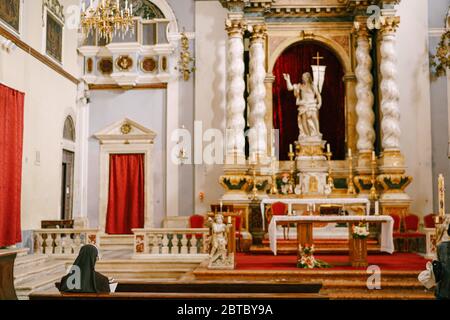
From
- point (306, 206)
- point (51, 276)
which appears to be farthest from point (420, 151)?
point (51, 276)

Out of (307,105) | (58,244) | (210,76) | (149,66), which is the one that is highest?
(149,66)

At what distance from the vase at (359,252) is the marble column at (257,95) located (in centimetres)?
453

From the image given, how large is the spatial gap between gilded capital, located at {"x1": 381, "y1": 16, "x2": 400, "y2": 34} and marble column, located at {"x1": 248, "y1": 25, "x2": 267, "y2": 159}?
2.87 m

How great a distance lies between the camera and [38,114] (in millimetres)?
12734

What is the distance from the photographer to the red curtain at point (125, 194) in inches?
583

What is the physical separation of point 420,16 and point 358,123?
3.28m

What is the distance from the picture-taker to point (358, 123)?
1375 centimetres

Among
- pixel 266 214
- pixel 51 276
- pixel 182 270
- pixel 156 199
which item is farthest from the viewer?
pixel 156 199

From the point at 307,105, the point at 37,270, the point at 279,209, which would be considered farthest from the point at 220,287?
the point at 307,105

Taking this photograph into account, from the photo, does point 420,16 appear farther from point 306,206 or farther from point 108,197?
point 108,197

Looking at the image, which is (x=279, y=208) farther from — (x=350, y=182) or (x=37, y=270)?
(x=37, y=270)

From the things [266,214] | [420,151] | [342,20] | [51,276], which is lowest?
[51,276]

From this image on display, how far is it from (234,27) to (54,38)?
4.43 m

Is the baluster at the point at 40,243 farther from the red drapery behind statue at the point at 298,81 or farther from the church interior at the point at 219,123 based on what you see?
the red drapery behind statue at the point at 298,81
